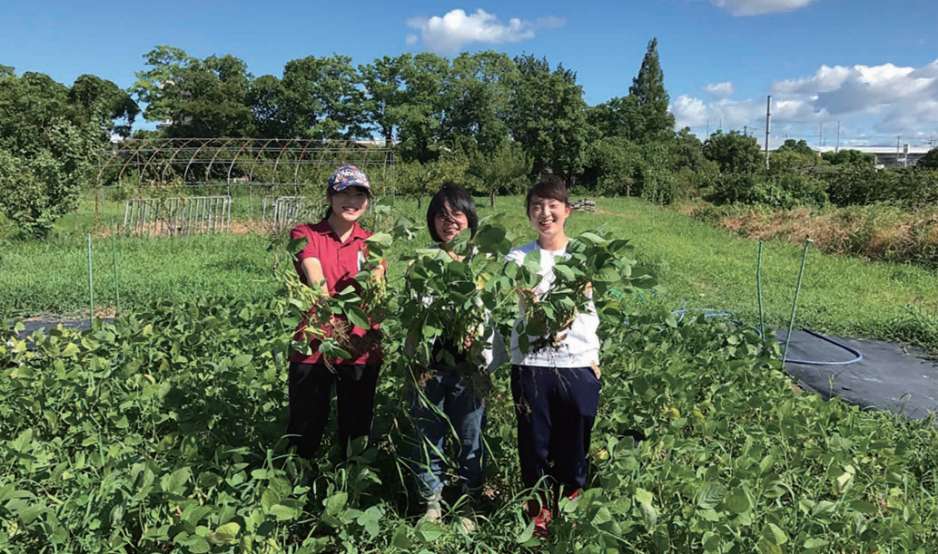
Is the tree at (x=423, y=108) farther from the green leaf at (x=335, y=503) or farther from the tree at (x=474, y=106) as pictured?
the green leaf at (x=335, y=503)

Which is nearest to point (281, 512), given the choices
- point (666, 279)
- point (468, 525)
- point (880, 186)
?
point (468, 525)

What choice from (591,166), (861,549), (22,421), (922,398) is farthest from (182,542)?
(591,166)

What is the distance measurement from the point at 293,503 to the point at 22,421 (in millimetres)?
1385

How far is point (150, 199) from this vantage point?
11828 mm

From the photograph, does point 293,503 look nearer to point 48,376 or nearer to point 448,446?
point 448,446

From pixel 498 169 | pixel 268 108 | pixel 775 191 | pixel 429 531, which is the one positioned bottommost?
pixel 429 531

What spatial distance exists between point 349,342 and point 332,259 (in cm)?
30

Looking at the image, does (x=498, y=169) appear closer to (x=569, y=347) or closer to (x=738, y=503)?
(x=569, y=347)

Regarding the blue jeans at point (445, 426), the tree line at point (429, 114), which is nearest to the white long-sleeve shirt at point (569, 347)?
the blue jeans at point (445, 426)

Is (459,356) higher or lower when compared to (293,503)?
higher

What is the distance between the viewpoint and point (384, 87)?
3731cm

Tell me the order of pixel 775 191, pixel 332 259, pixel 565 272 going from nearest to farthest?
pixel 565 272, pixel 332 259, pixel 775 191

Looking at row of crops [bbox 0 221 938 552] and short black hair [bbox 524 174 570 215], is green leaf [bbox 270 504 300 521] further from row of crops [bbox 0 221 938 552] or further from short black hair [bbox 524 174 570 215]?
short black hair [bbox 524 174 570 215]

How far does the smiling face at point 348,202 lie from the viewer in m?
2.04
